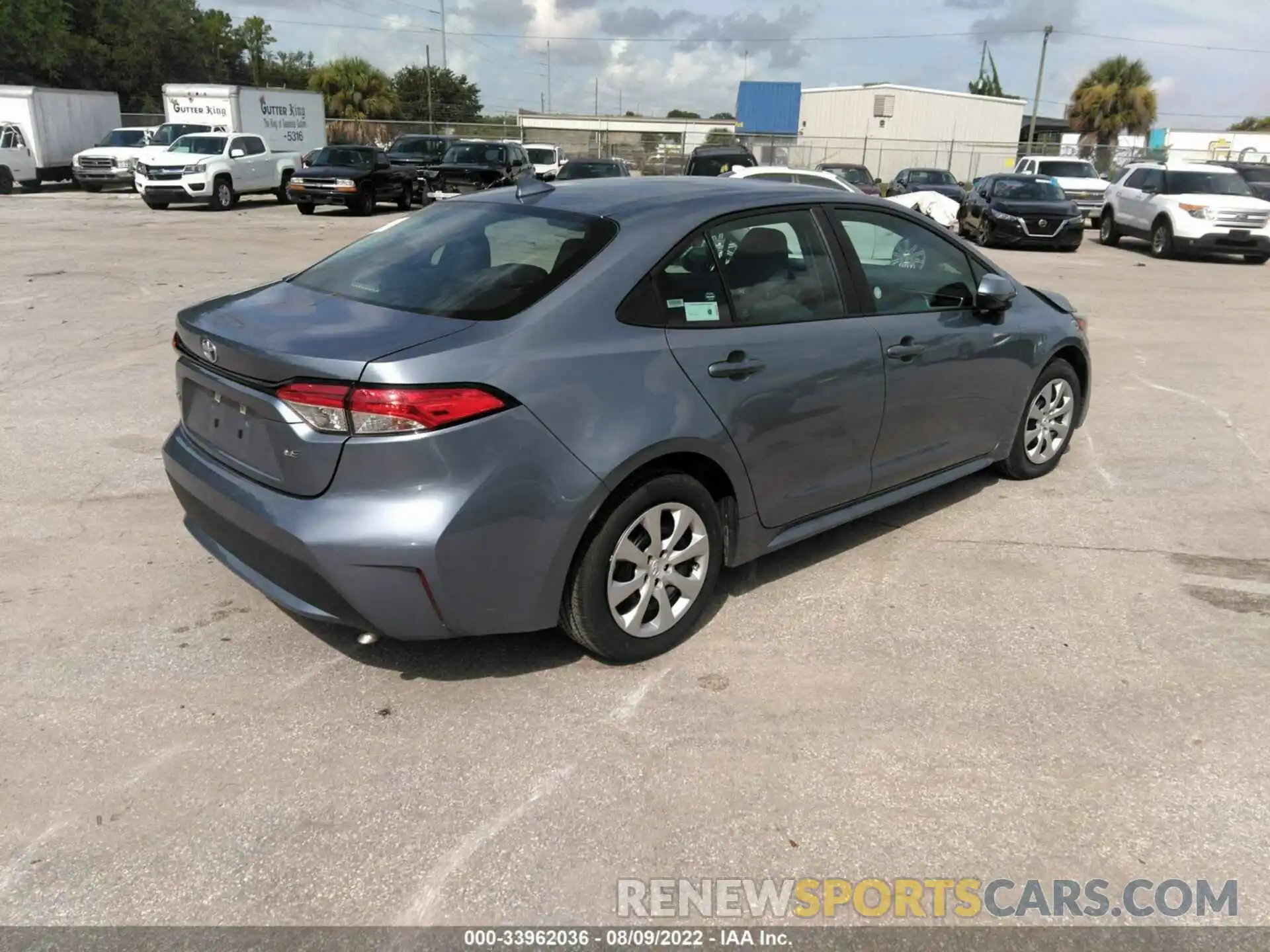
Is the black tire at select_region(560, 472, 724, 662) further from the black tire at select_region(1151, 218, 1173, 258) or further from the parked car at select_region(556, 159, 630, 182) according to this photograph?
the parked car at select_region(556, 159, 630, 182)

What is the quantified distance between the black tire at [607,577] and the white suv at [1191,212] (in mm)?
18529

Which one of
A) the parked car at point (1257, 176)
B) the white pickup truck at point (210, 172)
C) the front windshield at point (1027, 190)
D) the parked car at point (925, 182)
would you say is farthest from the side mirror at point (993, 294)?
the white pickup truck at point (210, 172)

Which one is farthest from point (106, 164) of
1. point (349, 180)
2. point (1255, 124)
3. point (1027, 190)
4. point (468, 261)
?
point (1255, 124)

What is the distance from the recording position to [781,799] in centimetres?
282

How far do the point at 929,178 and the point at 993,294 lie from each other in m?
24.1

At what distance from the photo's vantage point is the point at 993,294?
4551mm

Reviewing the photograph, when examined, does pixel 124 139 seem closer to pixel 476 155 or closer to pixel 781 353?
pixel 476 155

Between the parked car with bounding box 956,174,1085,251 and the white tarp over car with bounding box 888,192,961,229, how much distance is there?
654 mm

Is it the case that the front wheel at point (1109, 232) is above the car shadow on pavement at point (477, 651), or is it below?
above

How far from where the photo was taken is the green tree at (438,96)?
258 ft

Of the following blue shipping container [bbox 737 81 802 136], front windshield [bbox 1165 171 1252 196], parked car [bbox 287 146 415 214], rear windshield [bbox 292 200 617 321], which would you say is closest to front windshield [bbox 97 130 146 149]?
parked car [bbox 287 146 415 214]

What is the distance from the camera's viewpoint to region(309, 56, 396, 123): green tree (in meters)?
61.8

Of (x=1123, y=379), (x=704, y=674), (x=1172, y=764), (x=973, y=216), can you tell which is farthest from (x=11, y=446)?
(x=973, y=216)

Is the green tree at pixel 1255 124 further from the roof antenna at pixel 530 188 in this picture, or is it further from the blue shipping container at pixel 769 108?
the roof antenna at pixel 530 188
